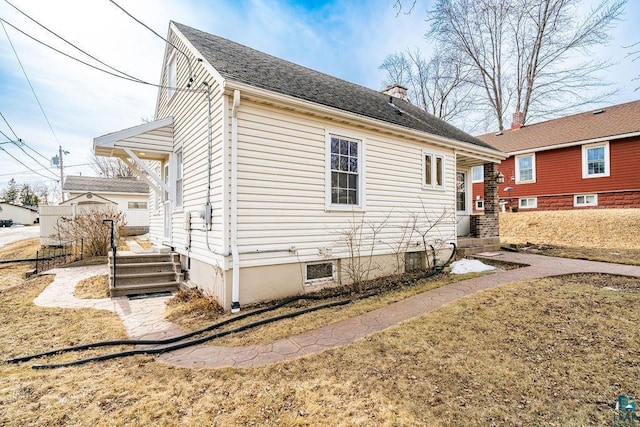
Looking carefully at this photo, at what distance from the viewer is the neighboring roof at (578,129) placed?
14750mm

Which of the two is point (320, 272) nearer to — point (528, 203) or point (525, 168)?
point (528, 203)

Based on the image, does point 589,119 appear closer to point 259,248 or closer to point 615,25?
point 615,25

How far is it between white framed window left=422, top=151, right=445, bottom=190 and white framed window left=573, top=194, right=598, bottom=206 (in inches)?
487

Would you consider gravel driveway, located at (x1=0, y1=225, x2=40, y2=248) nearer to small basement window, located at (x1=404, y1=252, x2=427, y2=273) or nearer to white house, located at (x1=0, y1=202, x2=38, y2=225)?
small basement window, located at (x1=404, y1=252, x2=427, y2=273)

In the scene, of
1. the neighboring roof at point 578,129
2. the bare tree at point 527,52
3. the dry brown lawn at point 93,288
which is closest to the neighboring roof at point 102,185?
the dry brown lawn at point 93,288

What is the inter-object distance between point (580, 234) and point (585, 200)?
5369 mm

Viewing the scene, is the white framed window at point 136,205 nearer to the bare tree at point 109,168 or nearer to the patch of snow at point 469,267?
the bare tree at point 109,168

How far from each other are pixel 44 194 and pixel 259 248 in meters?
81.0

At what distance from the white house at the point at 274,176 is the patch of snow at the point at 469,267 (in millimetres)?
677

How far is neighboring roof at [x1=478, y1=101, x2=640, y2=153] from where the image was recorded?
14.8 m

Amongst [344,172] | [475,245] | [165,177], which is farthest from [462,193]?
[165,177]

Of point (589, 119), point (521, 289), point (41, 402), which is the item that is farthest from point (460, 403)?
point (589, 119)

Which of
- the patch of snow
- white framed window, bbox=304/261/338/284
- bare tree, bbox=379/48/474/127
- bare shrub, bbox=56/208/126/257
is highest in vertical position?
bare tree, bbox=379/48/474/127

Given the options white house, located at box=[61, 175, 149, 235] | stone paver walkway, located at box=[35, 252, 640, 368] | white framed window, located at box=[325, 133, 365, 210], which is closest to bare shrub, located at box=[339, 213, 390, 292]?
white framed window, located at box=[325, 133, 365, 210]
